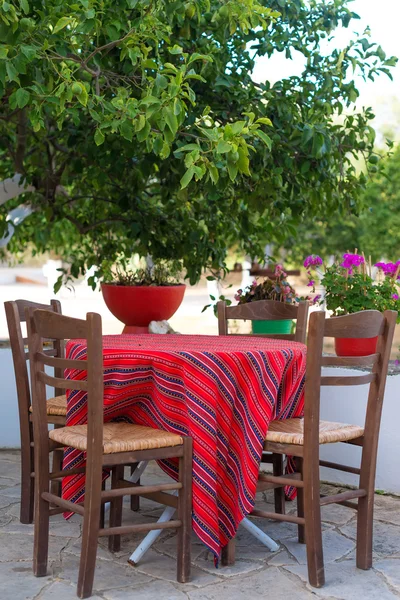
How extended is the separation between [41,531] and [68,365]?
0.69 m

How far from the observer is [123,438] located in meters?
3.20

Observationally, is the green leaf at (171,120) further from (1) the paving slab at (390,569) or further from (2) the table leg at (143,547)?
(1) the paving slab at (390,569)

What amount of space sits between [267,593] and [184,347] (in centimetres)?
102

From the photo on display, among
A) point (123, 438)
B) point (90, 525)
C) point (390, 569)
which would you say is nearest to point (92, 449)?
point (123, 438)

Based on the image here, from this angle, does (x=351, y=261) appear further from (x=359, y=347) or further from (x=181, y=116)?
(x=181, y=116)

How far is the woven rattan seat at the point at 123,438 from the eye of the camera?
3.13m

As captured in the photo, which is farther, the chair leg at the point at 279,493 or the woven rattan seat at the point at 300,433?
the chair leg at the point at 279,493

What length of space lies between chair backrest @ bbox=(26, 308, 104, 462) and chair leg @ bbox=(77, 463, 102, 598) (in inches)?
3.8

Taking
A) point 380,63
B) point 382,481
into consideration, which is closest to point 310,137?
point 380,63

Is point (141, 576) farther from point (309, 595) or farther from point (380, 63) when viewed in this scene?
point (380, 63)

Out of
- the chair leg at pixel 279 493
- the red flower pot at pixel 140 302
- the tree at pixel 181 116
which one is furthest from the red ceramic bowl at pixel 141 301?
the chair leg at pixel 279 493

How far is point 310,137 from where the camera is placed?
4.91 metres

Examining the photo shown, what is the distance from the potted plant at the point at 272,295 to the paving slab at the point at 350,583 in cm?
199

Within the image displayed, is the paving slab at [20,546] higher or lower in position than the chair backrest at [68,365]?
lower
